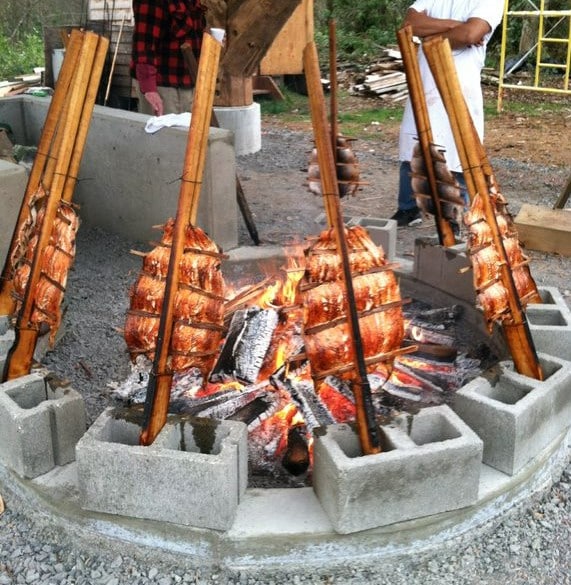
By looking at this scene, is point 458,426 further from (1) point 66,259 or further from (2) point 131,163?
(2) point 131,163

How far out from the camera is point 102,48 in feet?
9.52

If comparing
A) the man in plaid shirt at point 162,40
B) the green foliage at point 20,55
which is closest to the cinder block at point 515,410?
the man in plaid shirt at point 162,40

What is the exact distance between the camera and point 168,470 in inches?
104

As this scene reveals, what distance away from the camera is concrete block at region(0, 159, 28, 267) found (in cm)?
433

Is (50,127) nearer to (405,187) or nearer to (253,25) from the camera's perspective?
(405,187)

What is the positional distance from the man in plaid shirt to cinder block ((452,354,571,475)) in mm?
4749

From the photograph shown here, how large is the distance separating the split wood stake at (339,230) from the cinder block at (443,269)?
1.94 meters

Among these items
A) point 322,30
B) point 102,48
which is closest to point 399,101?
point 322,30

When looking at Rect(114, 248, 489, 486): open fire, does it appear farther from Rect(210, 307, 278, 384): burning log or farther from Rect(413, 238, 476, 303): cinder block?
Rect(413, 238, 476, 303): cinder block

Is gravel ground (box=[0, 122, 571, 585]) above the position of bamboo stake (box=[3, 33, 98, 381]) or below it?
below

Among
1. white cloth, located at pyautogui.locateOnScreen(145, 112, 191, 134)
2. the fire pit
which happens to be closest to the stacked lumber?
white cloth, located at pyautogui.locateOnScreen(145, 112, 191, 134)

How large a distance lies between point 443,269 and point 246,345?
1.50m

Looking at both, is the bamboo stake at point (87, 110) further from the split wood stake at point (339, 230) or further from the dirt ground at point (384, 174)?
the dirt ground at point (384, 174)

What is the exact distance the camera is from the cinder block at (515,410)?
291cm
